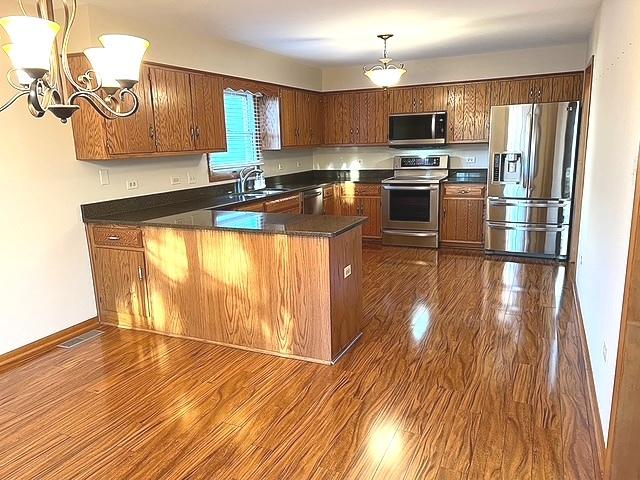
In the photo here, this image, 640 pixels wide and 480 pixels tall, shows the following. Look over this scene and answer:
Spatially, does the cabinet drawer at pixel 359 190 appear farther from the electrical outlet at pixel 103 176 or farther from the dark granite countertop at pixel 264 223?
the electrical outlet at pixel 103 176

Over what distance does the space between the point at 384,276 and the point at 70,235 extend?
2986 millimetres

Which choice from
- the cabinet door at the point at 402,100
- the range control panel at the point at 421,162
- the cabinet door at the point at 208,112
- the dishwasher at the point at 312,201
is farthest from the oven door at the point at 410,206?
the cabinet door at the point at 208,112

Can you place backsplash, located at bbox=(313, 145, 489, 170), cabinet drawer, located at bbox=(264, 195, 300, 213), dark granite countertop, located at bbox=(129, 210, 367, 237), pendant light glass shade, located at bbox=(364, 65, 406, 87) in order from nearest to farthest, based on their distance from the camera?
1. dark granite countertop, located at bbox=(129, 210, 367, 237)
2. pendant light glass shade, located at bbox=(364, 65, 406, 87)
3. cabinet drawer, located at bbox=(264, 195, 300, 213)
4. backsplash, located at bbox=(313, 145, 489, 170)

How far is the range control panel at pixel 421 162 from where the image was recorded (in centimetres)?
636

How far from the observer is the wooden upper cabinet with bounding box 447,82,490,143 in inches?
233

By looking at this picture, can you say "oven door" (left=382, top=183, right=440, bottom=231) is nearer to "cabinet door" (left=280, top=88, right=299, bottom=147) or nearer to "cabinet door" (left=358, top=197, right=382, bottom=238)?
"cabinet door" (left=358, top=197, right=382, bottom=238)

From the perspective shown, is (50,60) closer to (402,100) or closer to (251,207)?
(251,207)

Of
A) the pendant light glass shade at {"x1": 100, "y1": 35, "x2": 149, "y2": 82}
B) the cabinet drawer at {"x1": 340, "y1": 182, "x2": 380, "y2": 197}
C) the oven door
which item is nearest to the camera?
the pendant light glass shade at {"x1": 100, "y1": 35, "x2": 149, "y2": 82}

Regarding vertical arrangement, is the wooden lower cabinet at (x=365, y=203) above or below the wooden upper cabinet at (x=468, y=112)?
below

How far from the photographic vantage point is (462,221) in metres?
6.03

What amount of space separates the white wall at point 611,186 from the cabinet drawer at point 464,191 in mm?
2326

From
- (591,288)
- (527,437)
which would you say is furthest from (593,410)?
(591,288)

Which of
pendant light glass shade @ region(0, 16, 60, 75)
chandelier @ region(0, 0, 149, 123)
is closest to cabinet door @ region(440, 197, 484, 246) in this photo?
chandelier @ region(0, 0, 149, 123)

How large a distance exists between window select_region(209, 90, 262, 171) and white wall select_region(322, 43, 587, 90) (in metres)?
1.69
